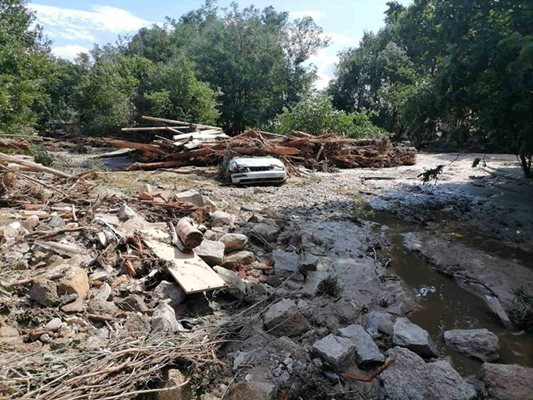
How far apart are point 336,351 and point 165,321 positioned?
4.78 feet

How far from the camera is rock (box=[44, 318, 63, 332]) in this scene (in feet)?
10.2

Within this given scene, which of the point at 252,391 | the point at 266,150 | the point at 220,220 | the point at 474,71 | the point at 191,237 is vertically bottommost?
A: the point at 252,391

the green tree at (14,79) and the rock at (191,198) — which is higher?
the green tree at (14,79)

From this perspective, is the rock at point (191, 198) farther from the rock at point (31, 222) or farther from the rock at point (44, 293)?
the rock at point (44, 293)

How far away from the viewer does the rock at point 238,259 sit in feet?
15.8

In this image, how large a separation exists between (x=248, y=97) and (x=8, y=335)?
71.4ft


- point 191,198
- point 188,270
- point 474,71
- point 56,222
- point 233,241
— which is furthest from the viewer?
point 474,71

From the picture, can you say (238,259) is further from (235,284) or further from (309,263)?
(309,263)

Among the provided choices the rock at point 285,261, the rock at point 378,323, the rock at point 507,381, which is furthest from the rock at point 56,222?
the rock at point 507,381

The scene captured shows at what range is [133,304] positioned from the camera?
364 cm

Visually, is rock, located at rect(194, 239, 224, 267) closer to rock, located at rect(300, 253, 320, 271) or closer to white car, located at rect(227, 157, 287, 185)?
rock, located at rect(300, 253, 320, 271)

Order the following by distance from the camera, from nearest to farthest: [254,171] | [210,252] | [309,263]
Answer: [210,252], [309,263], [254,171]

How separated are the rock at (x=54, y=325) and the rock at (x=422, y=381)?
263 cm

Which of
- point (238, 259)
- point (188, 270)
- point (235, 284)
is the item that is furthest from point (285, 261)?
point (188, 270)
